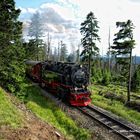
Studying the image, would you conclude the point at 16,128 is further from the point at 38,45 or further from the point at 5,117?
the point at 38,45

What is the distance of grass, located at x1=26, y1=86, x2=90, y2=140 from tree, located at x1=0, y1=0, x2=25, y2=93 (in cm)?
242

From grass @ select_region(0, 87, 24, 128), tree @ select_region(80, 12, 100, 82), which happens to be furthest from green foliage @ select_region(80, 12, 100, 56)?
grass @ select_region(0, 87, 24, 128)

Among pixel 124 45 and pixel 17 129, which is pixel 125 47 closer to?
Result: pixel 124 45

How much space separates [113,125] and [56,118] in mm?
4536

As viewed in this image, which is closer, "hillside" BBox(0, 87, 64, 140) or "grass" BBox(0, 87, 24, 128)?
"hillside" BBox(0, 87, 64, 140)

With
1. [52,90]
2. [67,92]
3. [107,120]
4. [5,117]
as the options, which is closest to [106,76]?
[52,90]

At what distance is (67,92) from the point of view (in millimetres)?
27688

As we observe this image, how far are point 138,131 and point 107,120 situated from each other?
3466mm

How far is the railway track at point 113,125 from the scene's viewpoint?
18.2m

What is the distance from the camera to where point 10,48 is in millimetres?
22953

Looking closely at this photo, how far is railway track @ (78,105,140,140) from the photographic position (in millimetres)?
18203

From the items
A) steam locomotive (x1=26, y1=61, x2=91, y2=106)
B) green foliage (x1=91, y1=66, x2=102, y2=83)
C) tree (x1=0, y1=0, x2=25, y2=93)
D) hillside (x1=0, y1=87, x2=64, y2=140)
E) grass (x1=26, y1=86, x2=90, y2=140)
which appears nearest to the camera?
hillside (x1=0, y1=87, x2=64, y2=140)

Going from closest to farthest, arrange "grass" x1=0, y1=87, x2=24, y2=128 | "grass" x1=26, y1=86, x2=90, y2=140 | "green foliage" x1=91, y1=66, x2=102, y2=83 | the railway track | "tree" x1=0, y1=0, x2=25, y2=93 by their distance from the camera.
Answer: "grass" x1=0, y1=87, x2=24, y2=128 < the railway track < "grass" x1=26, y1=86, x2=90, y2=140 < "tree" x1=0, y1=0, x2=25, y2=93 < "green foliage" x1=91, y1=66, x2=102, y2=83

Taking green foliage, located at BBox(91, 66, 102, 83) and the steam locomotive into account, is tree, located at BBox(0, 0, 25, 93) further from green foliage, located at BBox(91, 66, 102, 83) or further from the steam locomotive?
green foliage, located at BBox(91, 66, 102, 83)
